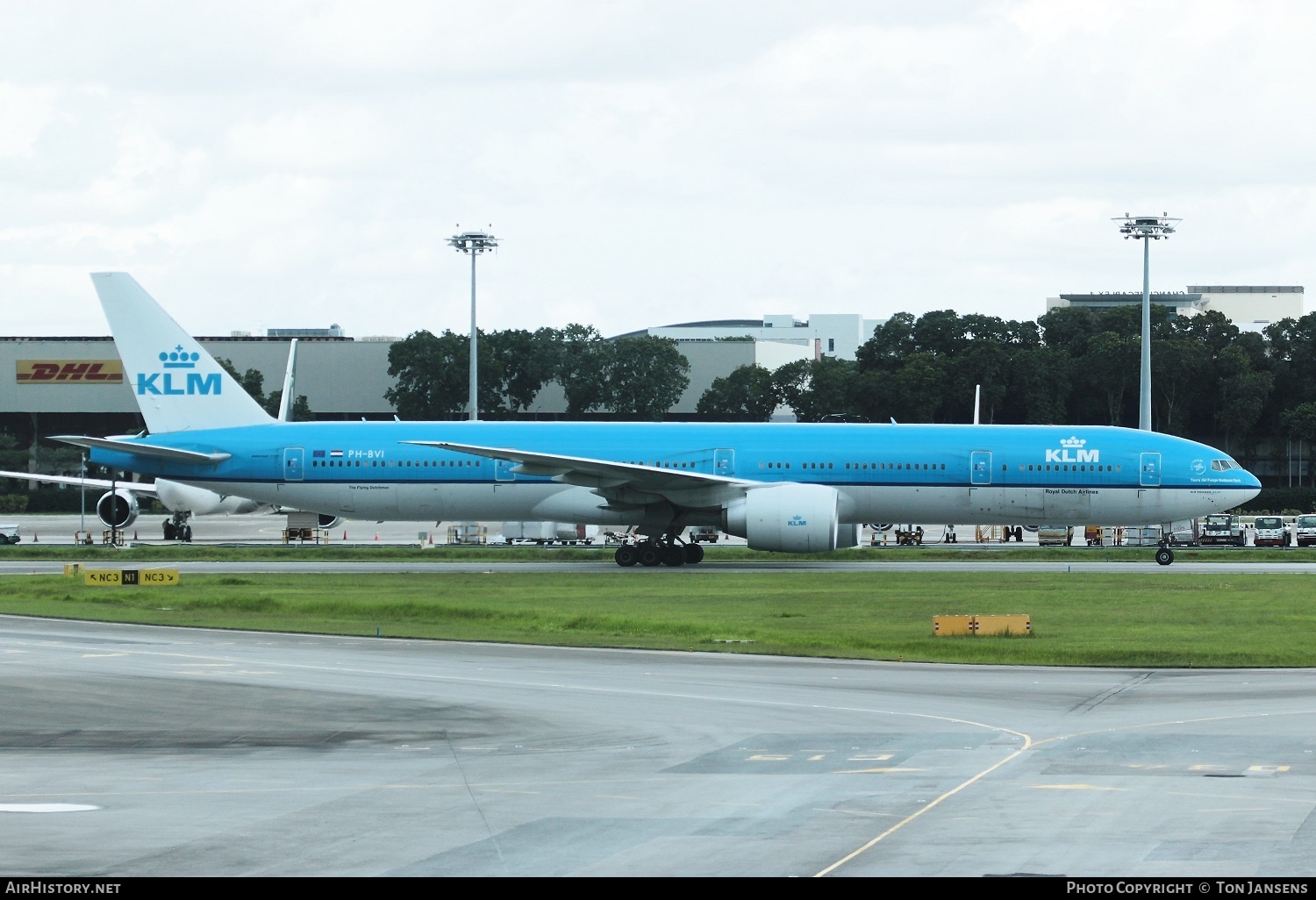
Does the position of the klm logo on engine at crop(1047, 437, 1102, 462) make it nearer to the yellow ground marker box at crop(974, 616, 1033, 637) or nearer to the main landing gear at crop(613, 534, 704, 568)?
the main landing gear at crop(613, 534, 704, 568)

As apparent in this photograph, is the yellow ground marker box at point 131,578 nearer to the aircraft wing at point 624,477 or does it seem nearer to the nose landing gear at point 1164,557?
the aircraft wing at point 624,477

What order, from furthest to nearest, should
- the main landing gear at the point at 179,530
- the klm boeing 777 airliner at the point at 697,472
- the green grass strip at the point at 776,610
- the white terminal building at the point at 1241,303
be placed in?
1. the white terminal building at the point at 1241,303
2. the main landing gear at the point at 179,530
3. the klm boeing 777 airliner at the point at 697,472
4. the green grass strip at the point at 776,610

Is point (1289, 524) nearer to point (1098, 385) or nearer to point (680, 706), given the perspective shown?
point (1098, 385)

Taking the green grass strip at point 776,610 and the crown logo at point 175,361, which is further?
the crown logo at point 175,361

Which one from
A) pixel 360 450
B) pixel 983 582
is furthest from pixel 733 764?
pixel 360 450

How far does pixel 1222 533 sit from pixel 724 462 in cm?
3634

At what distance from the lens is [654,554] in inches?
1957

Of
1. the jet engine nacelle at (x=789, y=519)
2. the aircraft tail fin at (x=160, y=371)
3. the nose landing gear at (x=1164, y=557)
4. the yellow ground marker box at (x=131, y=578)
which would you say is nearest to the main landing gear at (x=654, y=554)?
the jet engine nacelle at (x=789, y=519)

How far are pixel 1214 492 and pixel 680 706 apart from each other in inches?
1304

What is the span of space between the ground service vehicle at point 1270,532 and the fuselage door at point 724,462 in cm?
3509

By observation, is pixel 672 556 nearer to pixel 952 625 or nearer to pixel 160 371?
pixel 160 371

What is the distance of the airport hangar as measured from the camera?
118625 millimetres

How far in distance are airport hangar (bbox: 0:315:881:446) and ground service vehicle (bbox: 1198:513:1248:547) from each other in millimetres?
55706

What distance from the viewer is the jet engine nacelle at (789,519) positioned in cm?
4612
